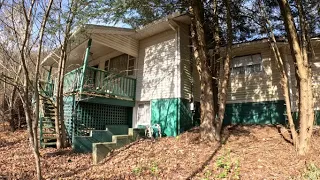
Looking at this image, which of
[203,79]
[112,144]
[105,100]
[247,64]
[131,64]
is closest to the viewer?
[112,144]

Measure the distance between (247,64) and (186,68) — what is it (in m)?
3.33

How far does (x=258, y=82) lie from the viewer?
11.9m

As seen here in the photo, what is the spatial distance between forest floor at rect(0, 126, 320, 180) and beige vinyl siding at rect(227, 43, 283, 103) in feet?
9.06

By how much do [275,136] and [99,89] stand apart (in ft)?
23.3

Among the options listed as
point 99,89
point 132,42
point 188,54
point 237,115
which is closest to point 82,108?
point 99,89

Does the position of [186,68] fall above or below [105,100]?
above

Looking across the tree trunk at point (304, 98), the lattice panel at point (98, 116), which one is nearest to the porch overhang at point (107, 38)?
the lattice panel at point (98, 116)

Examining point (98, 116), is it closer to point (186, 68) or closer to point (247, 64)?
point (186, 68)

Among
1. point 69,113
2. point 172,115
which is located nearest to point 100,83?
point 69,113

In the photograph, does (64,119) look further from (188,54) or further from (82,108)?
(188,54)

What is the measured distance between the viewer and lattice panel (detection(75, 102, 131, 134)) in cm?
1055

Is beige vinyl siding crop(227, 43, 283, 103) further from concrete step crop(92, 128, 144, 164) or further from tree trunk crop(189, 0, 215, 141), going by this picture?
concrete step crop(92, 128, 144, 164)

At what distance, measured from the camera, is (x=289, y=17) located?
7.82 meters

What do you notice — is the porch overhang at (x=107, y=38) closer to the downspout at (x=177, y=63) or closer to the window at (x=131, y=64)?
the window at (x=131, y=64)
